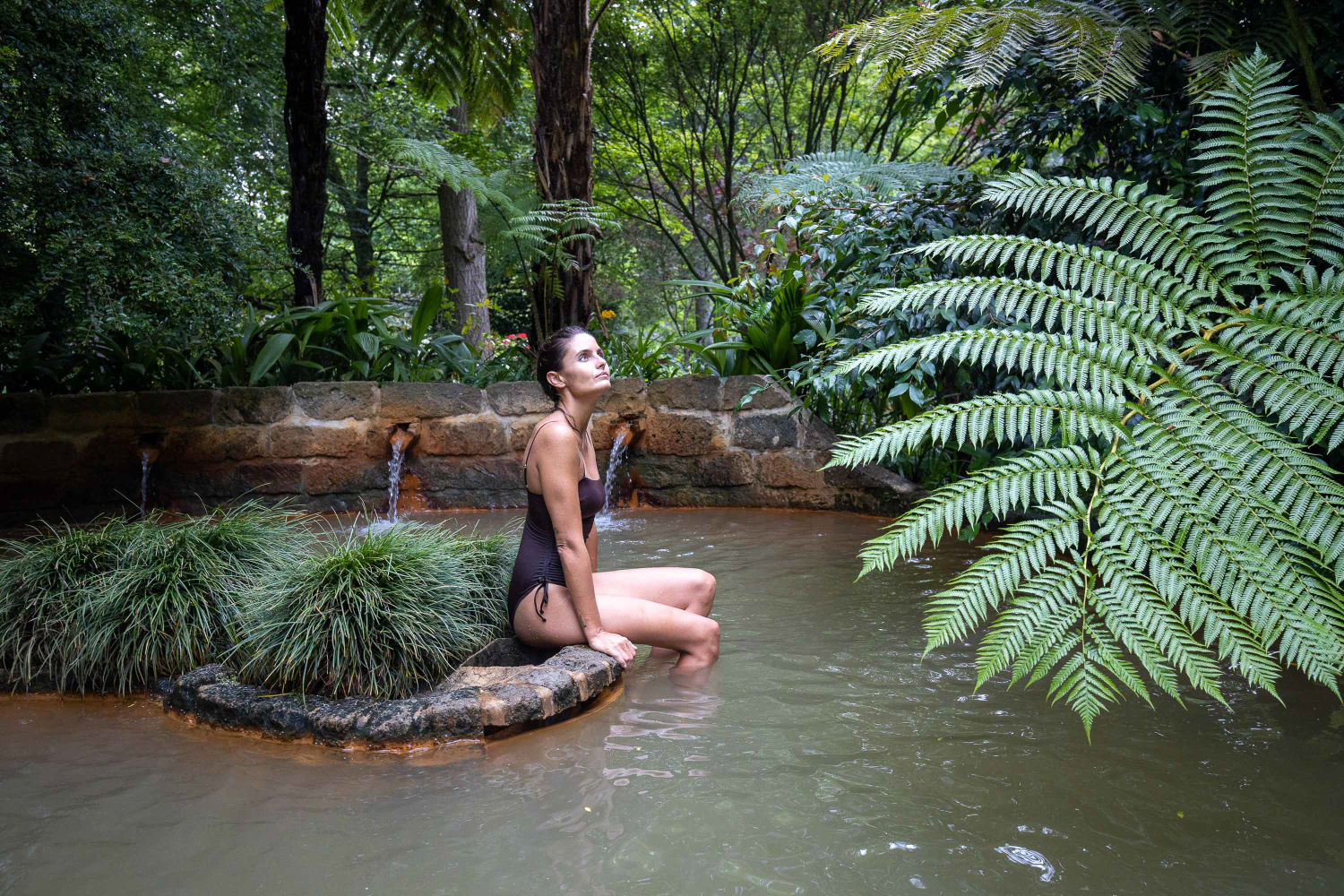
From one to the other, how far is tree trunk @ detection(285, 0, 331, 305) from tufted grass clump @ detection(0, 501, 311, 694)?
12.0 feet

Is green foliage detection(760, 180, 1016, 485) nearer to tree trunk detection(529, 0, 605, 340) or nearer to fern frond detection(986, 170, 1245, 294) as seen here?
tree trunk detection(529, 0, 605, 340)

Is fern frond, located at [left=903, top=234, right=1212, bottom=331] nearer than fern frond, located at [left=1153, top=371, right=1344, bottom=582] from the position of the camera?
No

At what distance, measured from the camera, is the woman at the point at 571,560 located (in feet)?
9.39

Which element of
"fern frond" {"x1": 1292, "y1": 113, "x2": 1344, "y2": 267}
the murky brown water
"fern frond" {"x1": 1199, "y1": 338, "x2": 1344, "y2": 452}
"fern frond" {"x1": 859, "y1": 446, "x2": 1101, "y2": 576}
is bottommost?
the murky brown water

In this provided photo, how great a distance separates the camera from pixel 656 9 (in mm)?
9648

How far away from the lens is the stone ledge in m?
2.45

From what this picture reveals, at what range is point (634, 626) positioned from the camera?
9.78 feet

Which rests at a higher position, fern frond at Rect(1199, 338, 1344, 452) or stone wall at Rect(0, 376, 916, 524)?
fern frond at Rect(1199, 338, 1344, 452)

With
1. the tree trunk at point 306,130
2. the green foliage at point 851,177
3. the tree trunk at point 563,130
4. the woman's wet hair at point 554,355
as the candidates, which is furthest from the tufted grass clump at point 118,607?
the green foliage at point 851,177

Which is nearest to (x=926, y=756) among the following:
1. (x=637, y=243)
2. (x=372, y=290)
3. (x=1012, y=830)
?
(x=1012, y=830)

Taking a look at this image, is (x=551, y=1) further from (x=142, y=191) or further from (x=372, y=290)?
(x=372, y=290)

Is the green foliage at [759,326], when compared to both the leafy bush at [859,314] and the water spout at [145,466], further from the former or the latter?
the water spout at [145,466]

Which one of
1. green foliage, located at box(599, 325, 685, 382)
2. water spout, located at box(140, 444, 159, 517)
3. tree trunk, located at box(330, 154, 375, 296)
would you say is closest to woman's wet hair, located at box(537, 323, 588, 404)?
green foliage, located at box(599, 325, 685, 382)

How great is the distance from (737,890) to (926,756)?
0.75 meters
